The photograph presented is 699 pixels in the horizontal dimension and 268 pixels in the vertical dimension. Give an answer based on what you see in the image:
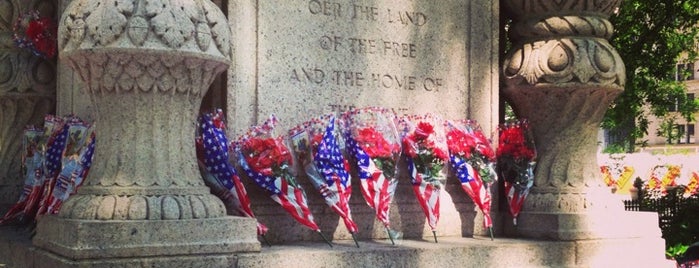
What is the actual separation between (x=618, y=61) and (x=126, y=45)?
13.8 ft

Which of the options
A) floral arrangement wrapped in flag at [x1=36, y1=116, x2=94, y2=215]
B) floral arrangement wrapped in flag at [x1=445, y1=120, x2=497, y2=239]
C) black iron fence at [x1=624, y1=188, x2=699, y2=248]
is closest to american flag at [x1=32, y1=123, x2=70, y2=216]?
floral arrangement wrapped in flag at [x1=36, y1=116, x2=94, y2=215]

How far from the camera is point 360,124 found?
6445 mm

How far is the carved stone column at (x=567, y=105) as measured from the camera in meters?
7.11

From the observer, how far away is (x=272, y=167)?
591cm

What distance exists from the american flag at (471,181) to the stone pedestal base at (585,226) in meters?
0.46

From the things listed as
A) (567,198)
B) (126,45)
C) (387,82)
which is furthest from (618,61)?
(126,45)

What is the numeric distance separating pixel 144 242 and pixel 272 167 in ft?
4.22

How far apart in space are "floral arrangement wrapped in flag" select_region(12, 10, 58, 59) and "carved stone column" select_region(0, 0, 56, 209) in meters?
0.21

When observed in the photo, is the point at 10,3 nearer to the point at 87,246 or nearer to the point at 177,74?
the point at 177,74

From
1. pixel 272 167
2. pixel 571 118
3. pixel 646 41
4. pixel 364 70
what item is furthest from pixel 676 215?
pixel 272 167

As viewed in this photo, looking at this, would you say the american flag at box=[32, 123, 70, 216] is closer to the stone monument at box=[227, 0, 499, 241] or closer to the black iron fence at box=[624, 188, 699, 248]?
the stone monument at box=[227, 0, 499, 241]

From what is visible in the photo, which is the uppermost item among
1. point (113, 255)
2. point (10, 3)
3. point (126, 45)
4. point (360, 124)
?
point (10, 3)

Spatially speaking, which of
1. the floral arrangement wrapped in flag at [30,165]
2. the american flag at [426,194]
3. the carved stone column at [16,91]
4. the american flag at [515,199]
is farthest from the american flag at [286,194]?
the carved stone column at [16,91]

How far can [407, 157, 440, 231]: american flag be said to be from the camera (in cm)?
663
